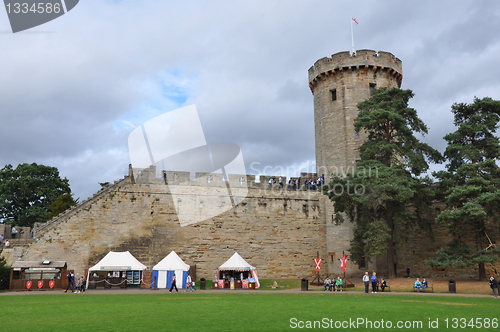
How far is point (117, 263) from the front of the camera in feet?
73.1

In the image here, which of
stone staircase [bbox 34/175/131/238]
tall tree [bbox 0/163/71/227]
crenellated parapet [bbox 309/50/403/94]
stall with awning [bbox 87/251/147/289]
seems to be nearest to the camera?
stall with awning [bbox 87/251/147/289]

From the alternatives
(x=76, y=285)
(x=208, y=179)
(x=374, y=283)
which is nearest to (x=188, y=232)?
(x=208, y=179)

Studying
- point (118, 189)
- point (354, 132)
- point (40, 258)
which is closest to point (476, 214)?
point (354, 132)

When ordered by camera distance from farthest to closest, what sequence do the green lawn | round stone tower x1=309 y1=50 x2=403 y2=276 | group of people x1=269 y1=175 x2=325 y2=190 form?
1. group of people x1=269 y1=175 x2=325 y2=190
2. round stone tower x1=309 y1=50 x2=403 y2=276
3. the green lawn

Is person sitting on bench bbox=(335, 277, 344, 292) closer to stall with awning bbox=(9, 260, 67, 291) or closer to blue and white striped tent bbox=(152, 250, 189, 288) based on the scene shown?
blue and white striped tent bbox=(152, 250, 189, 288)

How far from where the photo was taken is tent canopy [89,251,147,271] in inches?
863

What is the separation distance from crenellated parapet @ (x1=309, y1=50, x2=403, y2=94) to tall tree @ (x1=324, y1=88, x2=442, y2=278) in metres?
3.56

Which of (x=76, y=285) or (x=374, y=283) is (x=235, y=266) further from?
(x=76, y=285)

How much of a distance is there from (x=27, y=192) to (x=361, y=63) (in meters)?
32.8

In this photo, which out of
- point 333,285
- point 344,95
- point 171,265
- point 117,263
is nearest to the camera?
point 333,285

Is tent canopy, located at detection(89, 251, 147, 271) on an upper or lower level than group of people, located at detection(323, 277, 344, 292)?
upper

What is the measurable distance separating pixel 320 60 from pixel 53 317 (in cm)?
2466

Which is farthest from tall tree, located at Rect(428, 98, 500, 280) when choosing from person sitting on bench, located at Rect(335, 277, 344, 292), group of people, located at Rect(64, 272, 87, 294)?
group of people, located at Rect(64, 272, 87, 294)

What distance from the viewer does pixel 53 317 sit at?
34.0 ft
